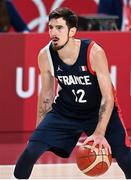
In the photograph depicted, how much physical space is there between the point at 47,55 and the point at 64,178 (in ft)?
5.50

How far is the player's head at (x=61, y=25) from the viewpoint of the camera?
22.8 ft

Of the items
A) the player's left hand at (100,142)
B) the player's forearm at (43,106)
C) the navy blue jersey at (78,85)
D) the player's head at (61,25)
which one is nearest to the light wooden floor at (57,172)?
the player's forearm at (43,106)

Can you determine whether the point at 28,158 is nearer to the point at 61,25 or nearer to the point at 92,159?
the point at 92,159

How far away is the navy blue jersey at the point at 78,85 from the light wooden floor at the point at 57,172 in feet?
4.59

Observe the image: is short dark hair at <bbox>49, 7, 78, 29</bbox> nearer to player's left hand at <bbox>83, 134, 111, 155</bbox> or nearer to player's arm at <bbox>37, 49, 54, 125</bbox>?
player's arm at <bbox>37, 49, 54, 125</bbox>

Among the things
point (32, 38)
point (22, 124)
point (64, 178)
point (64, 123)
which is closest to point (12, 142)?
point (22, 124)

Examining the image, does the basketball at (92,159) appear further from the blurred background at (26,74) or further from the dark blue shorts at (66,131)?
the blurred background at (26,74)

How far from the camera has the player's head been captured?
22.8ft

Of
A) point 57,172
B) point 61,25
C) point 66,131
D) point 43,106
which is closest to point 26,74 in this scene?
point 57,172

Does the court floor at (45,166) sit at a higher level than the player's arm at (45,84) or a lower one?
lower

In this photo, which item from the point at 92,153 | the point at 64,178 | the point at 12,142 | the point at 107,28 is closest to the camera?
the point at 92,153

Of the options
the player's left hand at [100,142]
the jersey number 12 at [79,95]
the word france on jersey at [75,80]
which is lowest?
the player's left hand at [100,142]

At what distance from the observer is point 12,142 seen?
10.3 meters

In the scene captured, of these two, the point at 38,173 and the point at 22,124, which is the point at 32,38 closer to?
the point at 22,124
